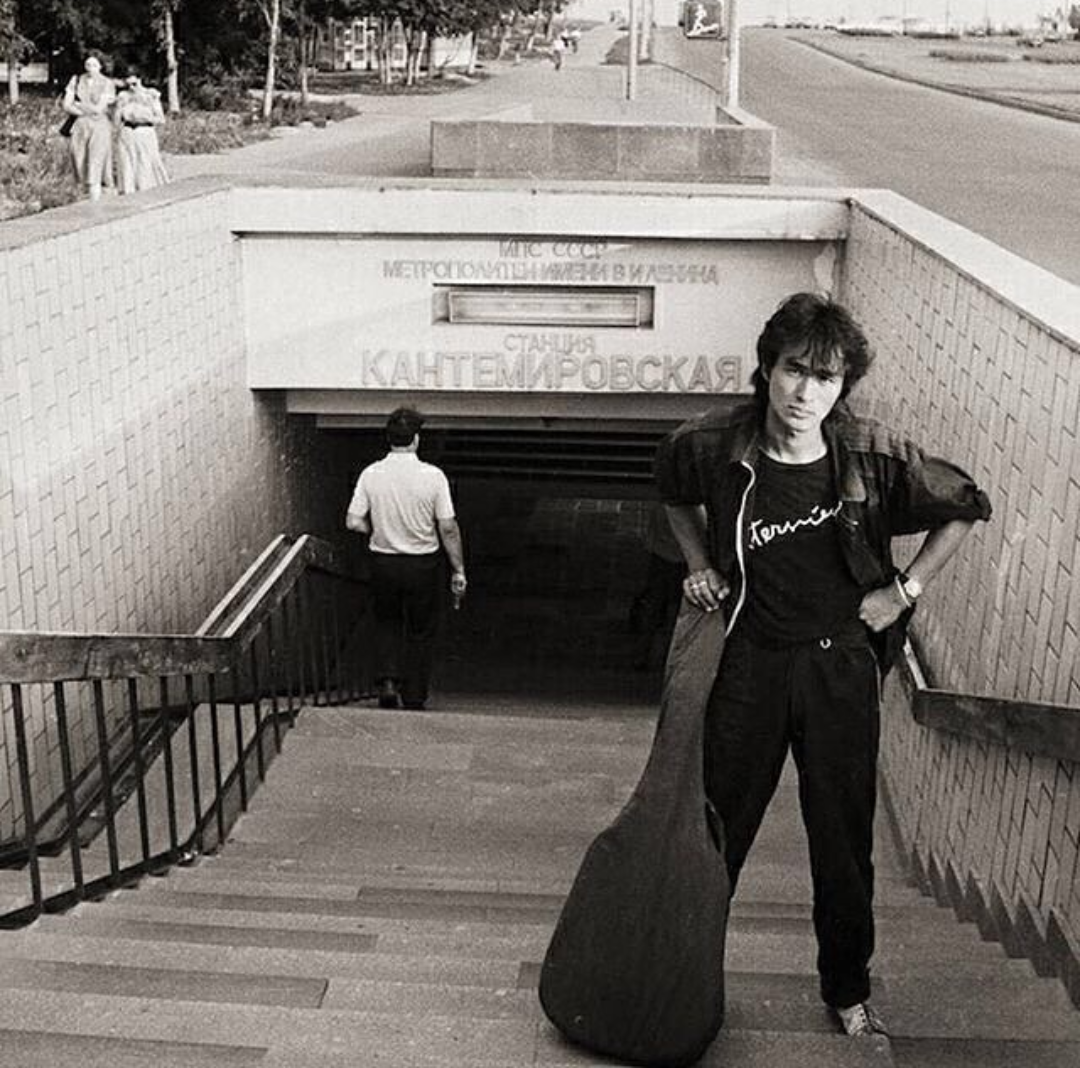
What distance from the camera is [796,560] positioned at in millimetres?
3453

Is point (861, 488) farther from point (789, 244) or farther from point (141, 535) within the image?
point (789, 244)

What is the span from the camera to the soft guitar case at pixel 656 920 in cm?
337

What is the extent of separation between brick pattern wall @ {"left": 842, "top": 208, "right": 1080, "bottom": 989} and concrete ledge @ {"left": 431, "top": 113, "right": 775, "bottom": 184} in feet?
21.0

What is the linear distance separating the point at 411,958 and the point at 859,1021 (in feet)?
3.51

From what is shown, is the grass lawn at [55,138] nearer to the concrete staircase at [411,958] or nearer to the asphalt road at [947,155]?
the asphalt road at [947,155]

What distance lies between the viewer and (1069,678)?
4.06 meters

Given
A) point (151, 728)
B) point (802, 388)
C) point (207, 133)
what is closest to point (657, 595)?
point (151, 728)

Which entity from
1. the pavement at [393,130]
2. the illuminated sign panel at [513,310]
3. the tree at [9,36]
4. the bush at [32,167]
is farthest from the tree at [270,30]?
the illuminated sign panel at [513,310]

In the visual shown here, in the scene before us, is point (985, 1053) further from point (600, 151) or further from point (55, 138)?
point (55, 138)

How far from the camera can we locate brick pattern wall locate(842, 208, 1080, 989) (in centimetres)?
412

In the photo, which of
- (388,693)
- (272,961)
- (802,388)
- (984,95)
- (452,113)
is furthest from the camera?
(452,113)

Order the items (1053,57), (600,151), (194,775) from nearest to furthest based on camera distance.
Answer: (194,775) < (600,151) < (1053,57)

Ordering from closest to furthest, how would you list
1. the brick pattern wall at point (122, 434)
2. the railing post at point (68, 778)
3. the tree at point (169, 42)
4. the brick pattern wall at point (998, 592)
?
1. the brick pattern wall at point (998, 592)
2. the railing post at point (68, 778)
3. the brick pattern wall at point (122, 434)
4. the tree at point (169, 42)

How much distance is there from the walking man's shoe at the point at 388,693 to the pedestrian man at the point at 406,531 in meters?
0.32
